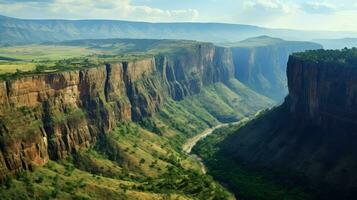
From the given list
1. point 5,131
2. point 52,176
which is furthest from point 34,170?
point 5,131

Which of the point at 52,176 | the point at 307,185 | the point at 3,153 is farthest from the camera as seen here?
the point at 307,185

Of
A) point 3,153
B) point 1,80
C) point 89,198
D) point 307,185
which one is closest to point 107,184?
point 89,198

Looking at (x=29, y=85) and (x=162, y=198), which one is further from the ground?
(x=29, y=85)

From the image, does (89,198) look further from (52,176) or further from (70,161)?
(70,161)

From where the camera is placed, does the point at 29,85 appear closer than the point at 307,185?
Yes

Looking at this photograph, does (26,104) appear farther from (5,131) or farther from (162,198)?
(162,198)

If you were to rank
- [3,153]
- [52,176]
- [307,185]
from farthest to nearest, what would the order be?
[307,185], [52,176], [3,153]

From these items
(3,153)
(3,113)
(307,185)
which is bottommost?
(307,185)

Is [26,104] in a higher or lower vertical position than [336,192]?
higher

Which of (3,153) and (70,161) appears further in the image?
(70,161)
